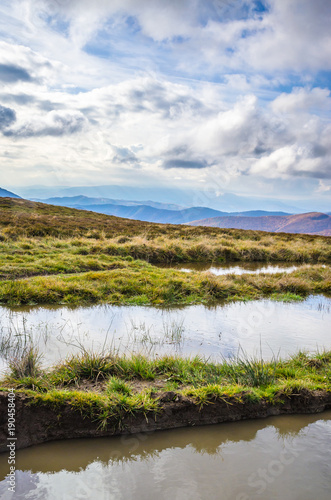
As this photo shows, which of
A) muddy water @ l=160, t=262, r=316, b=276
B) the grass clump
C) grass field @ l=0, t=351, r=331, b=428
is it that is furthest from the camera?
muddy water @ l=160, t=262, r=316, b=276

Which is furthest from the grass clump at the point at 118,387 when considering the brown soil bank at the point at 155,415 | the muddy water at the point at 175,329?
the muddy water at the point at 175,329

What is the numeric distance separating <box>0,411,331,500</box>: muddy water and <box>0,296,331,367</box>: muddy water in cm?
226

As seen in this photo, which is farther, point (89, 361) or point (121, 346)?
point (121, 346)

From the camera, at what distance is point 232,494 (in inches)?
153

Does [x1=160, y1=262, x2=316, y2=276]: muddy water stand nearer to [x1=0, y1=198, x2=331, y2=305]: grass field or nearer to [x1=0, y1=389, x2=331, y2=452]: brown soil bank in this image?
[x1=0, y1=198, x2=331, y2=305]: grass field

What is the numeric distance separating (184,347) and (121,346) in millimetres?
1558

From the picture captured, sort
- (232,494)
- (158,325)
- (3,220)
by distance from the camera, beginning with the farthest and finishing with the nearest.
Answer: (3,220) → (158,325) → (232,494)

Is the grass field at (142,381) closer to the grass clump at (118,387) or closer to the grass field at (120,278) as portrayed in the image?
the grass clump at (118,387)

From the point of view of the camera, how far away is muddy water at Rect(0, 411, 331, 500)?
12.8 ft

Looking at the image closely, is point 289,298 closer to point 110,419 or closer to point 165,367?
point 165,367

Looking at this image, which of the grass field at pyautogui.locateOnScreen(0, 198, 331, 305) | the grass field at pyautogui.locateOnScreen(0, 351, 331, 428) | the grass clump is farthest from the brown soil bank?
the grass field at pyautogui.locateOnScreen(0, 198, 331, 305)

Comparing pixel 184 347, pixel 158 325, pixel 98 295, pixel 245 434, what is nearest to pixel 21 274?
pixel 98 295

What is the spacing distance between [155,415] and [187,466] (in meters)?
0.95

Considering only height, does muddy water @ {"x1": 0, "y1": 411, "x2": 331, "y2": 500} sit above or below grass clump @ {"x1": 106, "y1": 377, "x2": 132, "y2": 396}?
below
